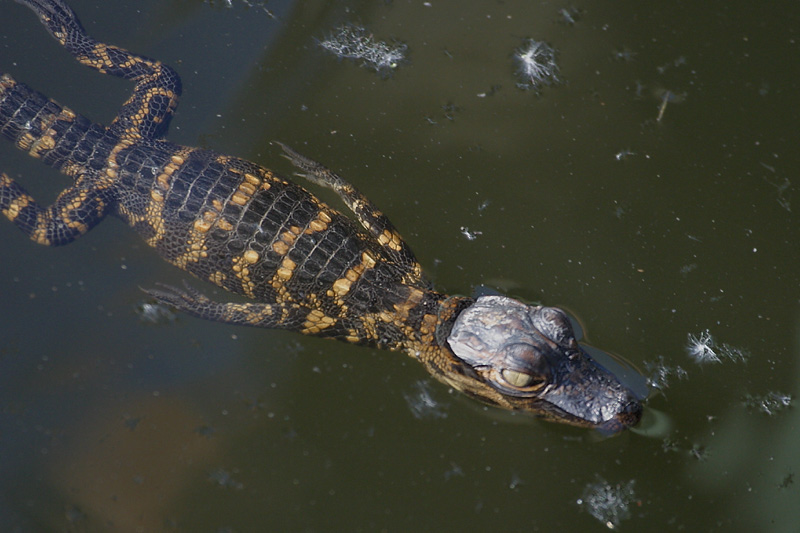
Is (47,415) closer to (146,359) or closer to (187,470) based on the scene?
(146,359)

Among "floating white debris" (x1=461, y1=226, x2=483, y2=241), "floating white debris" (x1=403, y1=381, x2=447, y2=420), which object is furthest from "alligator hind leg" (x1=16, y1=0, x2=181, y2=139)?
"floating white debris" (x1=403, y1=381, x2=447, y2=420)

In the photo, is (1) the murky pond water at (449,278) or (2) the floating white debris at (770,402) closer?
(1) the murky pond water at (449,278)

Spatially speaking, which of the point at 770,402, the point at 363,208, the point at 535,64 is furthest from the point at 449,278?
the point at 770,402

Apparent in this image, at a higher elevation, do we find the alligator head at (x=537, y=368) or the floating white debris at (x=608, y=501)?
the alligator head at (x=537, y=368)

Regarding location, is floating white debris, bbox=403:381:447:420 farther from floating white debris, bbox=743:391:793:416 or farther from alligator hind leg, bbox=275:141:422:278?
floating white debris, bbox=743:391:793:416

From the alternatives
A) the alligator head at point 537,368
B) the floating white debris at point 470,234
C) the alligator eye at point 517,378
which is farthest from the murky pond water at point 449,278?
the alligator eye at point 517,378


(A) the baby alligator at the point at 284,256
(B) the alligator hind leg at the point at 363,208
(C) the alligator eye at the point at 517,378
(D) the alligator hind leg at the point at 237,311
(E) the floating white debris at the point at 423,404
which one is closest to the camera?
(C) the alligator eye at the point at 517,378

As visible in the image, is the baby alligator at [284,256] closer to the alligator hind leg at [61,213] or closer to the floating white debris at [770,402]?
the alligator hind leg at [61,213]
